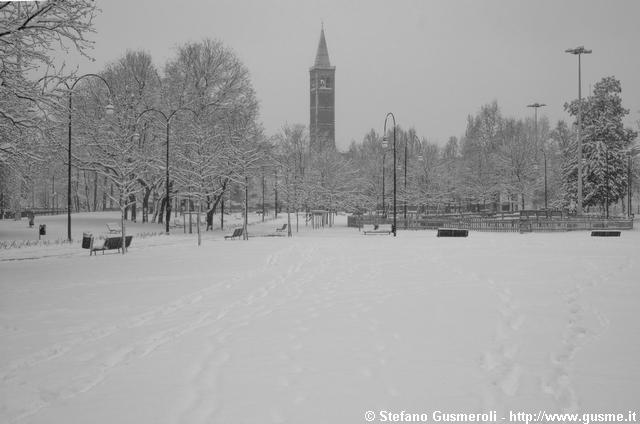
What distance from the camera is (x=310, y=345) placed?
6.78m

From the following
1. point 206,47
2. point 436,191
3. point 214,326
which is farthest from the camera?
point 436,191

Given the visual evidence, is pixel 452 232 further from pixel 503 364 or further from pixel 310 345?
pixel 503 364

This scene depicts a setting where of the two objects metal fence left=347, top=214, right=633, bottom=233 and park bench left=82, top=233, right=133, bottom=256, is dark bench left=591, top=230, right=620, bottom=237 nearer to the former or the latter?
metal fence left=347, top=214, right=633, bottom=233

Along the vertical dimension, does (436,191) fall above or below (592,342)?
above

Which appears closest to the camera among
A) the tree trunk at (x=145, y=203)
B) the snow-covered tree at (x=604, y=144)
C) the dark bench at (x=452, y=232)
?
the dark bench at (x=452, y=232)

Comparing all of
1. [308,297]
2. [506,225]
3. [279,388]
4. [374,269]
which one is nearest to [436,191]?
[506,225]

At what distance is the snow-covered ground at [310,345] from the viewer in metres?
4.91

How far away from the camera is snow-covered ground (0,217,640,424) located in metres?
4.91

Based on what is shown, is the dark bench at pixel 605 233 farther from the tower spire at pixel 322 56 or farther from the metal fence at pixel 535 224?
the tower spire at pixel 322 56

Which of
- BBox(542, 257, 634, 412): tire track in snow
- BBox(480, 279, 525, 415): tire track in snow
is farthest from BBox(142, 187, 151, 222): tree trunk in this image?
BBox(480, 279, 525, 415): tire track in snow

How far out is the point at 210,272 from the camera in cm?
1418

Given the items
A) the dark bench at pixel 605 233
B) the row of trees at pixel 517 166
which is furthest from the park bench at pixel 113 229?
the row of trees at pixel 517 166

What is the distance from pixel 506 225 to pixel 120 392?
35.7 metres

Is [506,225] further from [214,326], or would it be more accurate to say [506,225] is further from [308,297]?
[214,326]
